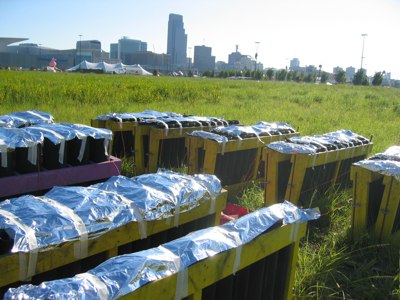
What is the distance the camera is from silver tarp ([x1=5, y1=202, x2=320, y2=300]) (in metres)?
1.44

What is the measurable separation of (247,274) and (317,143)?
9.94 feet

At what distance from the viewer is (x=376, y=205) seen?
405 centimetres

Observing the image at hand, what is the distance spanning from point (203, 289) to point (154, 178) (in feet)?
3.34

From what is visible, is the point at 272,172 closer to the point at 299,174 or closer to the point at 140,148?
the point at 299,174

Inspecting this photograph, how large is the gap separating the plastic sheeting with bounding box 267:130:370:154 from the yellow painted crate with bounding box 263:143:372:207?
0.06 metres

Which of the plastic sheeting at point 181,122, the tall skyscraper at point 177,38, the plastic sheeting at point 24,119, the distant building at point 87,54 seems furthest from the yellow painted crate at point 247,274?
the tall skyscraper at point 177,38

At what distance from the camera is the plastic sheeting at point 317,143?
437 cm

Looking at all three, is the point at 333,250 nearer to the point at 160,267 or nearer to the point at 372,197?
the point at 372,197

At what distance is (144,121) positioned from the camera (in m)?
5.59

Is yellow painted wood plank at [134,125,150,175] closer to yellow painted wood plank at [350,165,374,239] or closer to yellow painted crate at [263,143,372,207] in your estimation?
yellow painted crate at [263,143,372,207]

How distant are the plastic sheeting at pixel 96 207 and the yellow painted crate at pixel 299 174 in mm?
1787

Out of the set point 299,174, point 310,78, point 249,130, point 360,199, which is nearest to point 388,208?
point 360,199

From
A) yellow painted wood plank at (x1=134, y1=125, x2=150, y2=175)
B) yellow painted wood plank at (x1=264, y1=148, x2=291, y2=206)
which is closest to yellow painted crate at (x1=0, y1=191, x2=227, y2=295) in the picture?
yellow painted wood plank at (x1=264, y1=148, x2=291, y2=206)

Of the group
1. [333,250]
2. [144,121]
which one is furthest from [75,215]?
[144,121]
